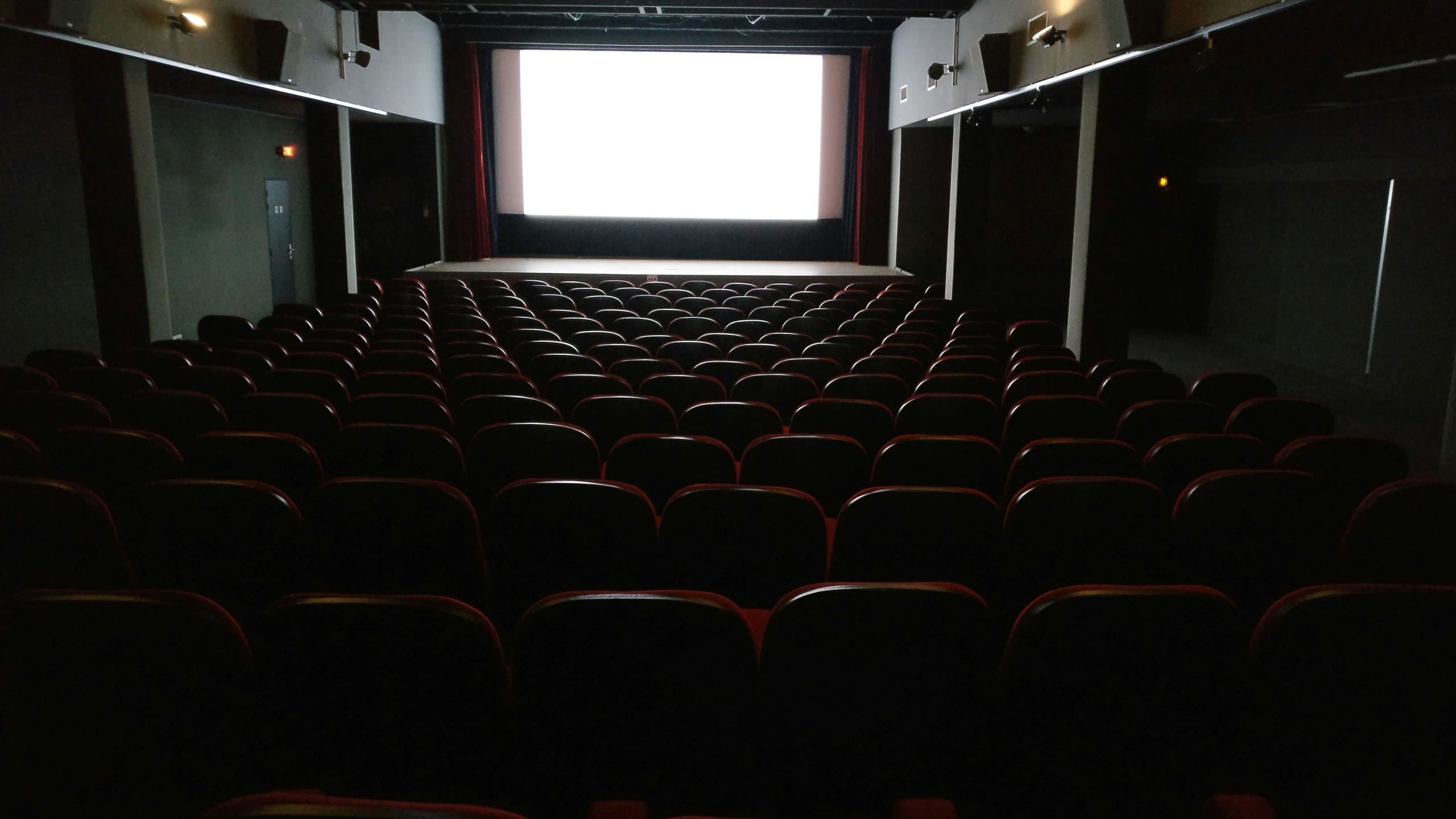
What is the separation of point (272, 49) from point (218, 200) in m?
4.44

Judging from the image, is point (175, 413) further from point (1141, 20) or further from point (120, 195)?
point (1141, 20)

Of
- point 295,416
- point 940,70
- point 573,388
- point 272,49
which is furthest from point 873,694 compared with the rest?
point 940,70

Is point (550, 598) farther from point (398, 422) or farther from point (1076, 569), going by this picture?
point (398, 422)

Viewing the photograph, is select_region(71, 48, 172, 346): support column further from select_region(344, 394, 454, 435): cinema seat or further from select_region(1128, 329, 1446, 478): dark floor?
select_region(1128, 329, 1446, 478): dark floor

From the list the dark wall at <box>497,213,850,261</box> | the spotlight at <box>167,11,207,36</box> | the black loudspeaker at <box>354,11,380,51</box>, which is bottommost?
the dark wall at <box>497,213,850,261</box>

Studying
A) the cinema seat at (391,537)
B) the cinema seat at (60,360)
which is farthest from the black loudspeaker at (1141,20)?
the cinema seat at (60,360)

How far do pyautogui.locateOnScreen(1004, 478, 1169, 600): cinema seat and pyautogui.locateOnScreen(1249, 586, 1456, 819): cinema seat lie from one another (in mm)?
942

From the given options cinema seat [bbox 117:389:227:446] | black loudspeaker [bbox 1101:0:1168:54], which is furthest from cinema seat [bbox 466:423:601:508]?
black loudspeaker [bbox 1101:0:1168:54]

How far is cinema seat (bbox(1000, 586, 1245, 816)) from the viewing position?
177cm

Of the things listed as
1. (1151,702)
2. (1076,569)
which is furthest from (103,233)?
(1151,702)

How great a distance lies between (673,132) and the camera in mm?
14883

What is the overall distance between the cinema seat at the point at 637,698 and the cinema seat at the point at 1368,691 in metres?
1.01

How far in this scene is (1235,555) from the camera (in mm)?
2861

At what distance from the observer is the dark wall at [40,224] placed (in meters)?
8.60
